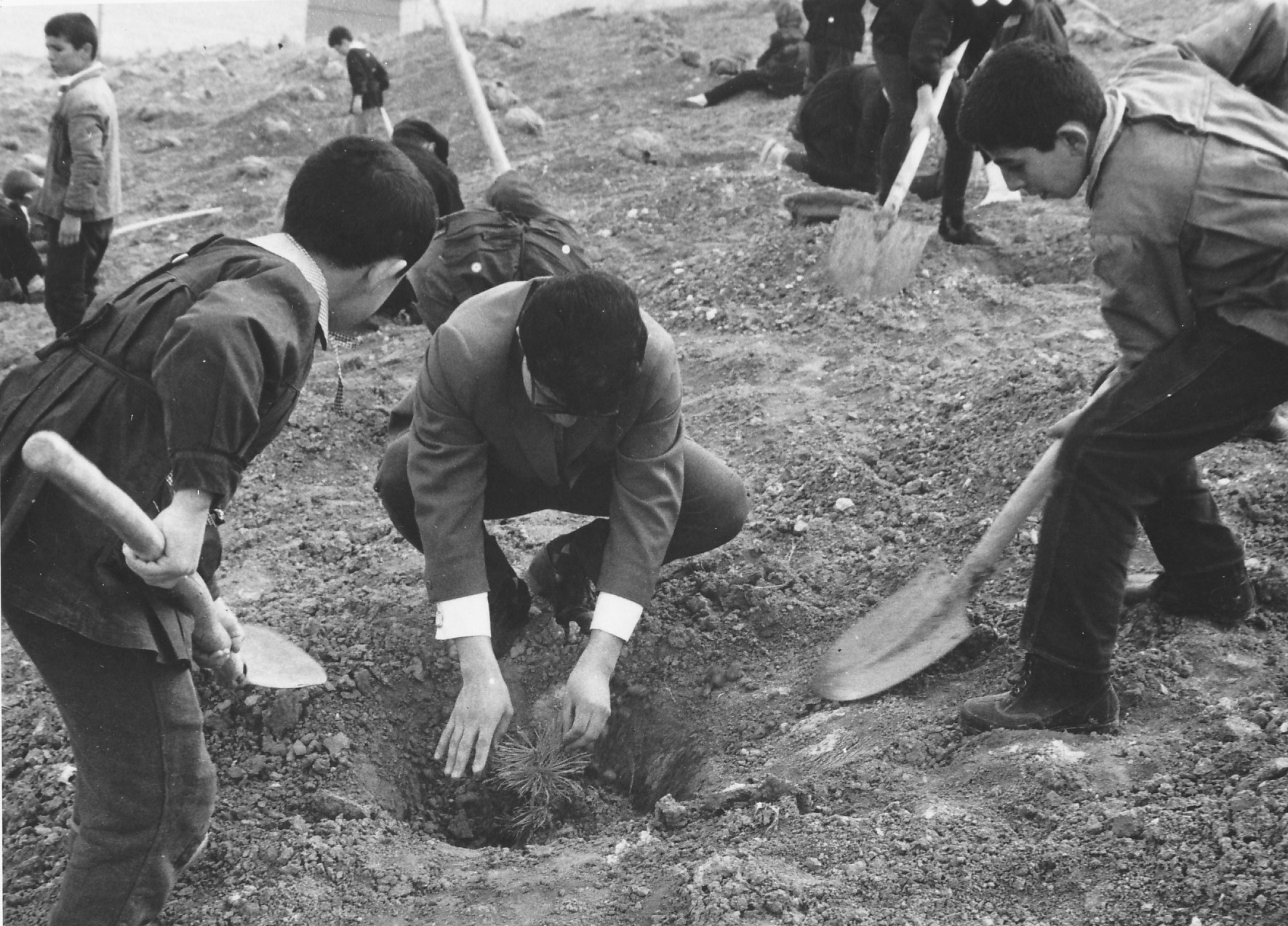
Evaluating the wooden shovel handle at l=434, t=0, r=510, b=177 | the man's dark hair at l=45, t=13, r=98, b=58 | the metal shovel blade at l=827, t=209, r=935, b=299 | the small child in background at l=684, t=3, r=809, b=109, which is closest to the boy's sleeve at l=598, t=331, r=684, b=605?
the wooden shovel handle at l=434, t=0, r=510, b=177

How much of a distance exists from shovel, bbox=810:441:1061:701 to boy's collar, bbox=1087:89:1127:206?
0.72 metres

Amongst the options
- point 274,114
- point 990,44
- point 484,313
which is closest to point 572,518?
point 484,313

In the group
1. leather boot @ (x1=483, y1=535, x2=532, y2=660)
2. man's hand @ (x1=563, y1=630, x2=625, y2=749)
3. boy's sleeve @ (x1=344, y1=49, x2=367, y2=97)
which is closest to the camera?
man's hand @ (x1=563, y1=630, x2=625, y2=749)

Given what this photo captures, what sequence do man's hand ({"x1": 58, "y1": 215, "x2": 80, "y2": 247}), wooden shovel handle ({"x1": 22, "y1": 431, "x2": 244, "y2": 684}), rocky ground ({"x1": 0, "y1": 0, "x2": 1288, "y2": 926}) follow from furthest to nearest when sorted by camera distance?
man's hand ({"x1": 58, "y1": 215, "x2": 80, "y2": 247}), rocky ground ({"x1": 0, "y1": 0, "x2": 1288, "y2": 926}), wooden shovel handle ({"x1": 22, "y1": 431, "x2": 244, "y2": 684})

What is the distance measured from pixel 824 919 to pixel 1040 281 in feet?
12.8

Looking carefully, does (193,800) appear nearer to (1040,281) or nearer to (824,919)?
(824,919)

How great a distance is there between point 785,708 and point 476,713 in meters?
0.89

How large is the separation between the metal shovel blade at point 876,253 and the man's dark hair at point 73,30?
3.43 metres

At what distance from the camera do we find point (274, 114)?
35.6 feet

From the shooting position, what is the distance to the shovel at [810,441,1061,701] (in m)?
2.66

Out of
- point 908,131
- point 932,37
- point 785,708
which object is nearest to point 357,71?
point 908,131

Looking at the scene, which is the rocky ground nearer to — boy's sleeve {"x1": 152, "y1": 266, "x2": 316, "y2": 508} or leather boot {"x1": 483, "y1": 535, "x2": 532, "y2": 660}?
leather boot {"x1": 483, "y1": 535, "x2": 532, "y2": 660}

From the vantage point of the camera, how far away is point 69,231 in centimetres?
527

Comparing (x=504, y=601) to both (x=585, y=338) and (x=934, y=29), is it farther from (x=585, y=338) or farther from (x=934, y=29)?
(x=934, y=29)
